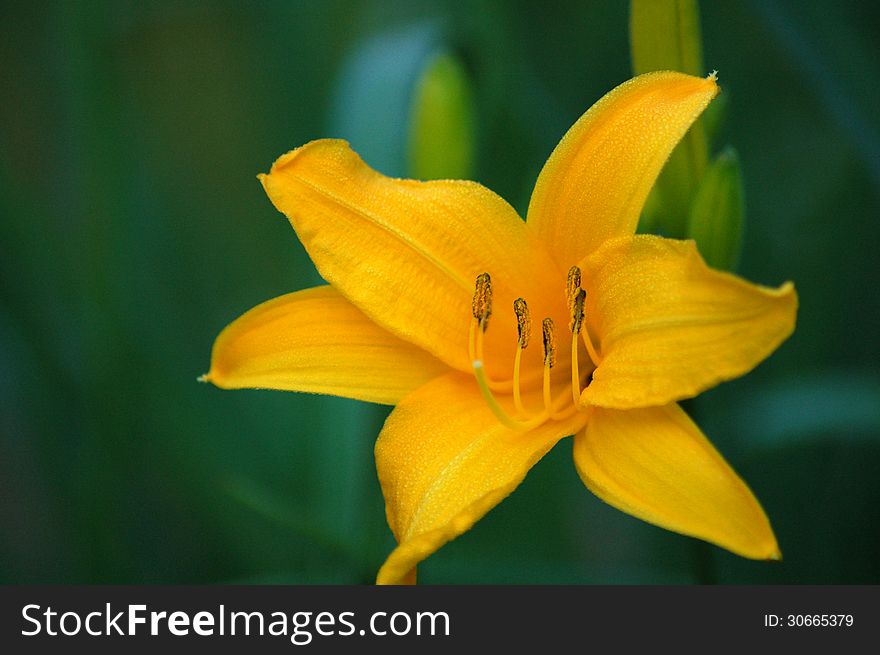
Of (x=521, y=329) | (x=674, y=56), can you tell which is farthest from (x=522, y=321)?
(x=674, y=56)

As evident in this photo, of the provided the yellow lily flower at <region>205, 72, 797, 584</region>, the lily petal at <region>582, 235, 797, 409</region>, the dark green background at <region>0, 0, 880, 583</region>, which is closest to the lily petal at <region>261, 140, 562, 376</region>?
the yellow lily flower at <region>205, 72, 797, 584</region>

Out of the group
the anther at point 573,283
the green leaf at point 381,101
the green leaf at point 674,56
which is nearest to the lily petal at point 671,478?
the anther at point 573,283

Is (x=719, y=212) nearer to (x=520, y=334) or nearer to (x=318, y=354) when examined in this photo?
(x=520, y=334)

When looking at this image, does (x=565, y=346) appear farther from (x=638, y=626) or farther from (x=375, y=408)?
(x=375, y=408)

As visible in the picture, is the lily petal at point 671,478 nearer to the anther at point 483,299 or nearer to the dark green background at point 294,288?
the anther at point 483,299

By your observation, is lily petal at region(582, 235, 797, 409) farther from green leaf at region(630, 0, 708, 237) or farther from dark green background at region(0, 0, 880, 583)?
dark green background at region(0, 0, 880, 583)
